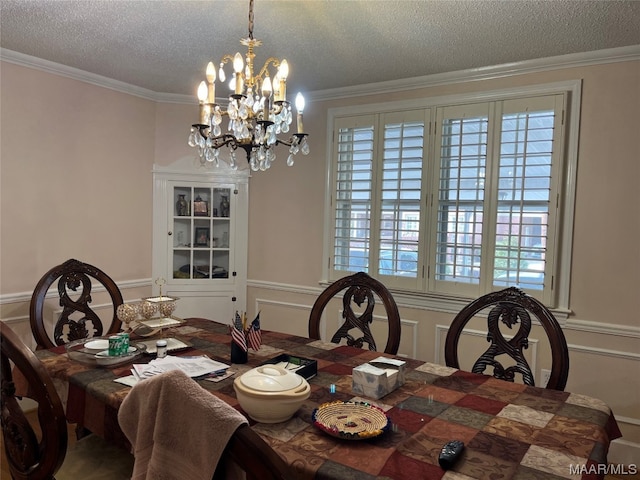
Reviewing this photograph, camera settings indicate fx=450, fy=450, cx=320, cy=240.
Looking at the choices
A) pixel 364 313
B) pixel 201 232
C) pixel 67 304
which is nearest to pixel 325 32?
pixel 364 313

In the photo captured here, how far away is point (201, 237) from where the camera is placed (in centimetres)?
395

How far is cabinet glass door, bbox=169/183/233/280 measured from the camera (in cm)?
389

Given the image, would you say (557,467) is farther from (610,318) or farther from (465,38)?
(465,38)

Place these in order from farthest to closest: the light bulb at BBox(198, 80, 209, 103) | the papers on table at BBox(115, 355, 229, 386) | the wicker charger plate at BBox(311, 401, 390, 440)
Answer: the light bulb at BBox(198, 80, 209, 103) → the papers on table at BBox(115, 355, 229, 386) → the wicker charger plate at BBox(311, 401, 390, 440)

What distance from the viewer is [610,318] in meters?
2.63

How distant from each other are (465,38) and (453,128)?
0.71 m

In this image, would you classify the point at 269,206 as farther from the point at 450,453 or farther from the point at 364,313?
the point at 450,453

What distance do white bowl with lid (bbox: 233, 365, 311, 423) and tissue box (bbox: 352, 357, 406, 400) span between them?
285 mm

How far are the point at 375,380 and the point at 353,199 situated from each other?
6.76 feet

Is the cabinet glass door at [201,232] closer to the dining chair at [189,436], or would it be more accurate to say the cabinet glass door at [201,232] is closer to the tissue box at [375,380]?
the tissue box at [375,380]

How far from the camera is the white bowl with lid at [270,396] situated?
1.34 metres

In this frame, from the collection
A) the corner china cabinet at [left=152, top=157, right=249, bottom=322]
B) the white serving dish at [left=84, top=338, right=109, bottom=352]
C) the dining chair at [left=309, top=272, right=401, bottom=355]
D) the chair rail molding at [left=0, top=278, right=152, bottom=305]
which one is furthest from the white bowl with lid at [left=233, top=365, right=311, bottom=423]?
the corner china cabinet at [left=152, top=157, right=249, bottom=322]

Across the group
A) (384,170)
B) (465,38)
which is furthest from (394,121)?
(465,38)

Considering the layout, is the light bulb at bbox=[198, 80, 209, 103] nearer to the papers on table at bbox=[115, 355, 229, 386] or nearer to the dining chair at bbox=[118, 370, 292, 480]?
the papers on table at bbox=[115, 355, 229, 386]
